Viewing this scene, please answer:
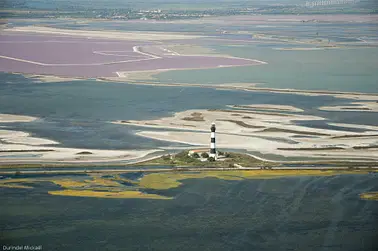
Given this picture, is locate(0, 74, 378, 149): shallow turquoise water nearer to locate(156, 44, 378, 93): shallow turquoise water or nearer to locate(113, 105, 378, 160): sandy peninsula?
locate(113, 105, 378, 160): sandy peninsula

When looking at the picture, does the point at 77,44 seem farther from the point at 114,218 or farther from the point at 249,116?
the point at 114,218

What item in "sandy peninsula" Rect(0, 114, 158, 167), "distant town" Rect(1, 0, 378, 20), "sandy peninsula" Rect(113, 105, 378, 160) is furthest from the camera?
"distant town" Rect(1, 0, 378, 20)

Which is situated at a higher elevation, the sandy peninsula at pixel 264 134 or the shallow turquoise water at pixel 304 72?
the sandy peninsula at pixel 264 134

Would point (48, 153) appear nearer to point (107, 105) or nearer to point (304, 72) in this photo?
point (107, 105)

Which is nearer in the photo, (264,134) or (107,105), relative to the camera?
(264,134)

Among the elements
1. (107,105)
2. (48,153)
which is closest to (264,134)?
(48,153)

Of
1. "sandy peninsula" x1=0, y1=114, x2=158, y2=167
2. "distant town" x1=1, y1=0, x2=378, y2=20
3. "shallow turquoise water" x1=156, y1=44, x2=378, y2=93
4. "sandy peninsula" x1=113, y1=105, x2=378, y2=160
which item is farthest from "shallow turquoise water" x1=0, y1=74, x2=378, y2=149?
"distant town" x1=1, y1=0, x2=378, y2=20

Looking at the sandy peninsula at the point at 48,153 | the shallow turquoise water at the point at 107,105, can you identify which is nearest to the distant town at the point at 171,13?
the shallow turquoise water at the point at 107,105

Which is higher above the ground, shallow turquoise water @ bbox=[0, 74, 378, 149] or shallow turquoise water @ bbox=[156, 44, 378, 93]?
shallow turquoise water @ bbox=[0, 74, 378, 149]

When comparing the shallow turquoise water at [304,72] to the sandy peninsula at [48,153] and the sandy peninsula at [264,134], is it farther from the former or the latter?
the sandy peninsula at [48,153]

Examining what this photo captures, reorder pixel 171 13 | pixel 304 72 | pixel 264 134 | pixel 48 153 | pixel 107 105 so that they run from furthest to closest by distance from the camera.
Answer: pixel 171 13, pixel 304 72, pixel 107 105, pixel 264 134, pixel 48 153

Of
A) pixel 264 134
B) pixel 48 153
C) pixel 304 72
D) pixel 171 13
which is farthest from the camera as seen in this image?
pixel 171 13

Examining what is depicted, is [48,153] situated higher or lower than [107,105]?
higher
